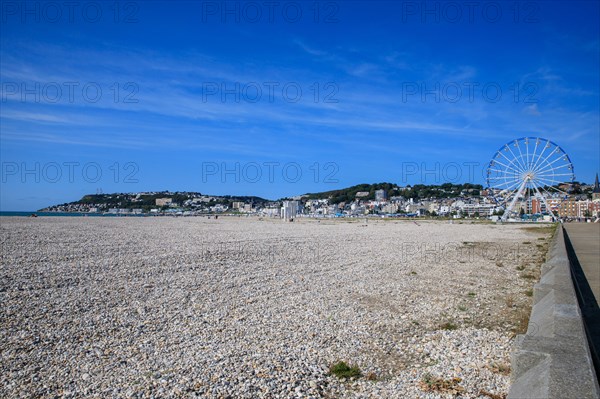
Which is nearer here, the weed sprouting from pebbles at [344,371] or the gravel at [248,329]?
the gravel at [248,329]

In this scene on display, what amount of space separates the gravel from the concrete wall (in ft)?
1.49

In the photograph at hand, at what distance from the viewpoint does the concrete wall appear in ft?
10.1

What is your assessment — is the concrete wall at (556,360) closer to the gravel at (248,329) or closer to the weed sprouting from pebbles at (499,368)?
the weed sprouting from pebbles at (499,368)

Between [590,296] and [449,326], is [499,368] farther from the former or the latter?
[590,296]

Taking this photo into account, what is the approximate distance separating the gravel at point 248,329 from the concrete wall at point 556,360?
455mm

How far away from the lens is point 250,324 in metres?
6.60

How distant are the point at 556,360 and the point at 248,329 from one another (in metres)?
4.15

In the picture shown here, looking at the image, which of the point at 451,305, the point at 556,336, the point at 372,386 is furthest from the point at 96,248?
the point at 556,336

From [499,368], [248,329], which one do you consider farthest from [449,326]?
[248,329]

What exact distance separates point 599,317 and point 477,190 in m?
176

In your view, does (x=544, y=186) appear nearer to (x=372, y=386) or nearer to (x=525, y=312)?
(x=525, y=312)

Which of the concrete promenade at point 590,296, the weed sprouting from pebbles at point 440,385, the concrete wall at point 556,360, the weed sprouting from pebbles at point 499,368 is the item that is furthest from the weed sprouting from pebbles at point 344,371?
the concrete promenade at point 590,296

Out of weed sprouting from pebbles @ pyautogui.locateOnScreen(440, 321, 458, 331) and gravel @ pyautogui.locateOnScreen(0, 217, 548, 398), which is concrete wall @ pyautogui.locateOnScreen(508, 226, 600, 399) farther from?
weed sprouting from pebbles @ pyautogui.locateOnScreen(440, 321, 458, 331)

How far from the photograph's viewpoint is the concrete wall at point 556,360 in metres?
3.07
